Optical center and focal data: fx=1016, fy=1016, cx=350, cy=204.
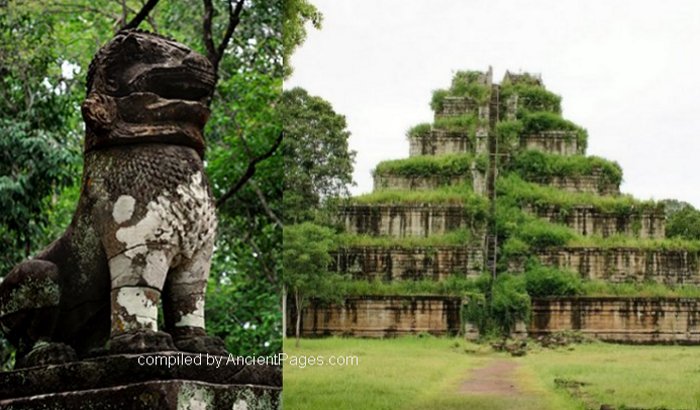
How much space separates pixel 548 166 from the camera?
28.3 ft

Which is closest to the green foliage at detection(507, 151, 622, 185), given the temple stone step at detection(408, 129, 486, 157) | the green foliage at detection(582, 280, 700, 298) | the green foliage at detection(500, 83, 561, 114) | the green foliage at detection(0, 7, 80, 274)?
the temple stone step at detection(408, 129, 486, 157)

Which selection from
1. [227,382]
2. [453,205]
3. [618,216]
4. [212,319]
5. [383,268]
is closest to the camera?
[227,382]

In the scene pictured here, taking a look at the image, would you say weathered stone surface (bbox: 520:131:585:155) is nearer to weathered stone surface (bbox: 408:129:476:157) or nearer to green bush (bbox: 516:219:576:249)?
weathered stone surface (bbox: 408:129:476:157)

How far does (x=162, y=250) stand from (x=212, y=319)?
8.02 meters

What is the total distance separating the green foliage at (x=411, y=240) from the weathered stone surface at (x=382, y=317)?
31cm

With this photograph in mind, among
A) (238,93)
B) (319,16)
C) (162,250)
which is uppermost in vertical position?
(238,93)

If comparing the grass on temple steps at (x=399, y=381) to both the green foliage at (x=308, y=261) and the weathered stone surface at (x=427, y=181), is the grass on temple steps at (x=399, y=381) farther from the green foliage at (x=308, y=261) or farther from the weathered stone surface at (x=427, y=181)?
the weathered stone surface at (x=427, y=181)

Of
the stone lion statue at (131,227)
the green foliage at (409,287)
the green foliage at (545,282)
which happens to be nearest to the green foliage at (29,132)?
the green foliage at (409,287)

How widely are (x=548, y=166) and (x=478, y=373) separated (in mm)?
3886

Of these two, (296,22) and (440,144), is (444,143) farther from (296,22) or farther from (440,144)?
(296,22)

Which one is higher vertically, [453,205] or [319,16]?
[319,16]

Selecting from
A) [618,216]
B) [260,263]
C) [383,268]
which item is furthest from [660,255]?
[260,263]

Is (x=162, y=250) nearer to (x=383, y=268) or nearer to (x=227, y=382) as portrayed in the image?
(x=227, y=382)

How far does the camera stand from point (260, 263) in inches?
458
